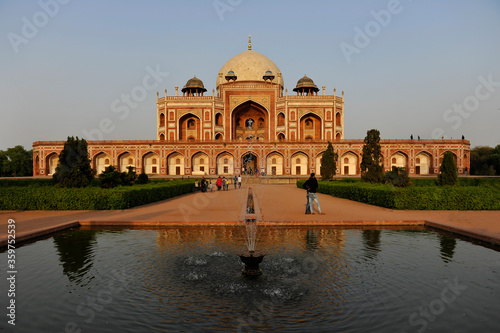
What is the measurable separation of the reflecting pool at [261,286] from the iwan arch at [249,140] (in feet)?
108

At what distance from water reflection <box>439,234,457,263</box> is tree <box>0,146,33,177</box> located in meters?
55.3

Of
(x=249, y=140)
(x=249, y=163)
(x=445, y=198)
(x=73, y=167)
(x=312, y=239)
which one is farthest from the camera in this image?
(x=249, y=140)

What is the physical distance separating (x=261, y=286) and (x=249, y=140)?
41476 mm

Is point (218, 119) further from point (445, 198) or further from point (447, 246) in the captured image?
point (447, 246)

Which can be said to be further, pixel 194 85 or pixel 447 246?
pixel 194 85

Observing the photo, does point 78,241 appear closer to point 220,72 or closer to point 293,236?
A: point 293,236

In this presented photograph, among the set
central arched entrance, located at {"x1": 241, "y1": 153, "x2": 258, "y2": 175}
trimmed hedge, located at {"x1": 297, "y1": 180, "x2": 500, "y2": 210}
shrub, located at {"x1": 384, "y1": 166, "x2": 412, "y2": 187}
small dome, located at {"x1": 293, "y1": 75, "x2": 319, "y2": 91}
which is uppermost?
small dome, located at {"x1": 293, "y1": 75, "x2": 319, "y2": 91}

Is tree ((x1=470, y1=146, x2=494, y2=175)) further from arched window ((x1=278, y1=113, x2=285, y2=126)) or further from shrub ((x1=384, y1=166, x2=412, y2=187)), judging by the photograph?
shrub ((x1=384, y1=166, x2=412, y2=187))

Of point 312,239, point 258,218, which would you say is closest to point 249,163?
point 258,218

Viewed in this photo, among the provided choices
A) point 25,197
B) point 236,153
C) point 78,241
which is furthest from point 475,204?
point 236,153

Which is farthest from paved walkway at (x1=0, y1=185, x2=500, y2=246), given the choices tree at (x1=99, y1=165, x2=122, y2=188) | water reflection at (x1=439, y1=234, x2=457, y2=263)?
tree at (x1=99, y1=165, x2=122, y2=188)

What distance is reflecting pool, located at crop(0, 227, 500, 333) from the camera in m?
3.69

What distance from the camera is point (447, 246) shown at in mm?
6875

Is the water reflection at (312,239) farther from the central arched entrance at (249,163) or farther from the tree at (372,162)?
the central arched entrance at (249,163)
